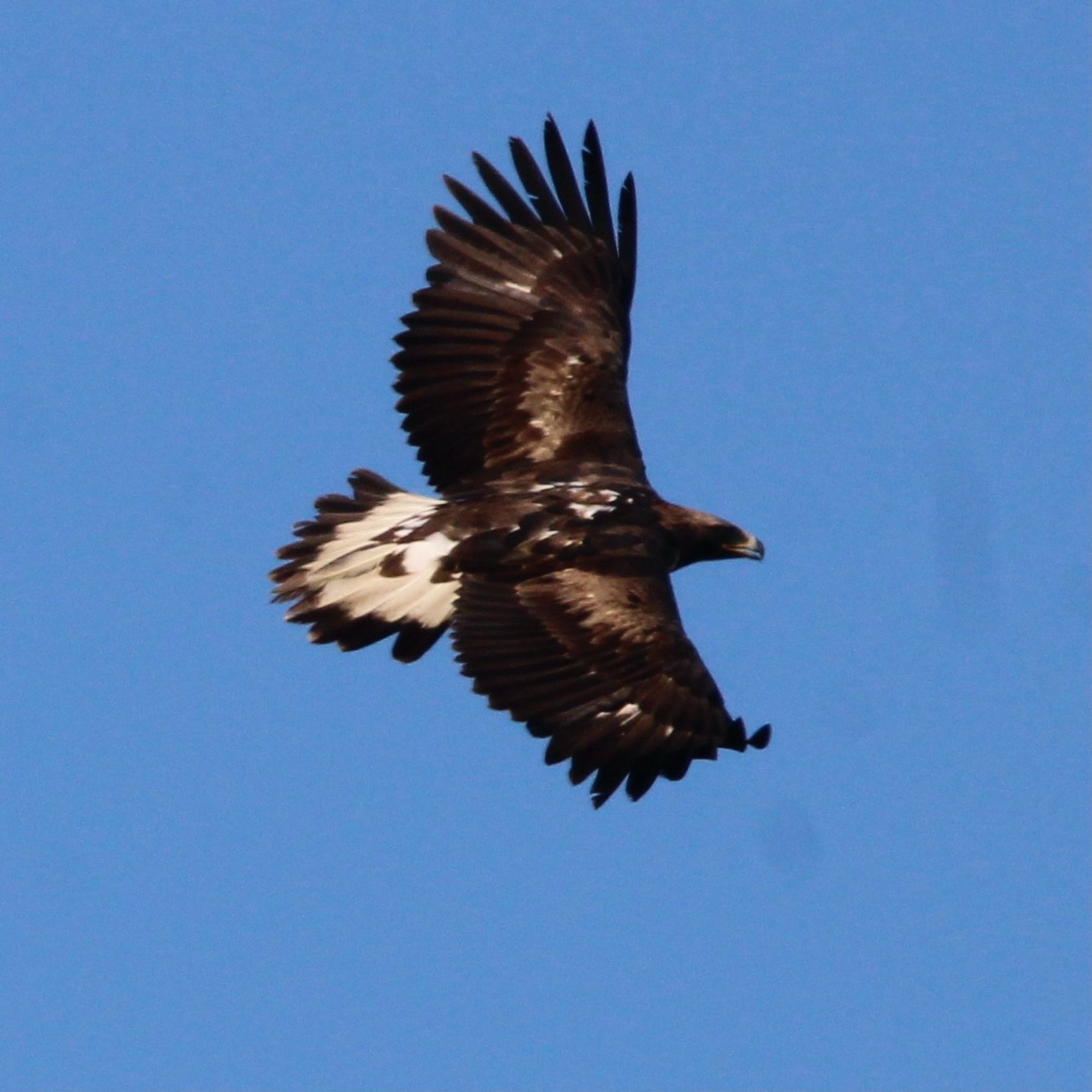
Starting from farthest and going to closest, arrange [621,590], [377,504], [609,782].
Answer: [377,504]
[621,590]
[609,782]

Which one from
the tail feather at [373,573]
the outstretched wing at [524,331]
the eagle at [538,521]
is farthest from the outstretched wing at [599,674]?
the outstretched wing at [524,331]

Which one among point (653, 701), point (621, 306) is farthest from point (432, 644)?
point (621, 306)

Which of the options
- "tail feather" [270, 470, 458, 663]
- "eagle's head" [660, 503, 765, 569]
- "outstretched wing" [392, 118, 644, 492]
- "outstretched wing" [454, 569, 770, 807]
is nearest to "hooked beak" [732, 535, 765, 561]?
"eagle's head" [660, 503, 765, 569]

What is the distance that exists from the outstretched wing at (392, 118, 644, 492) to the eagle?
0.4 inches

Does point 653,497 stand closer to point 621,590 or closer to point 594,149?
point 621,590

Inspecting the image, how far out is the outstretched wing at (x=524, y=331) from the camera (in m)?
13.3

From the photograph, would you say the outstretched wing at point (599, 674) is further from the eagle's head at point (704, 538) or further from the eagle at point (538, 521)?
the eagle's head at point (704, 538)

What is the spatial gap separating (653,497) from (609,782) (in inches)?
86.4

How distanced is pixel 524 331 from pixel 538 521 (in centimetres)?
153

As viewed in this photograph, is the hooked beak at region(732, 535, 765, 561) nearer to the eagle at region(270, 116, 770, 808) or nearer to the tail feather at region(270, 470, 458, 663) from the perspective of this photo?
the eagle at region(270, 116, 770, 808)

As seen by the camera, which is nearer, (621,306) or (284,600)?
(284,600)

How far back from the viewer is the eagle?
11617 millimetres

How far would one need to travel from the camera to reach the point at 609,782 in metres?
11.4

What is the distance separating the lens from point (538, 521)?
12.5 m
